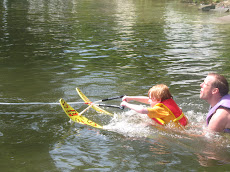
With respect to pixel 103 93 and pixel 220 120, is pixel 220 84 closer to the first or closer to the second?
pixel 220 120

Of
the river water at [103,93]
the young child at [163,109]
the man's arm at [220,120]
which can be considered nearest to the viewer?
the river water at [103,93]

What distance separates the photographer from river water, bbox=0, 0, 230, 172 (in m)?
5.37

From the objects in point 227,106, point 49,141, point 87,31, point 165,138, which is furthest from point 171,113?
point 87,31

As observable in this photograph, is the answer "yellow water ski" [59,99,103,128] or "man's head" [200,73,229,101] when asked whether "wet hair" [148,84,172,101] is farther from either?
"yellow water ski" [59,99,103,128]

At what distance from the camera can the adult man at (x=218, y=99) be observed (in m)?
5.71

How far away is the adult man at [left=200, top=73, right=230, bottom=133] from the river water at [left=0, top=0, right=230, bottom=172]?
282 millimetres

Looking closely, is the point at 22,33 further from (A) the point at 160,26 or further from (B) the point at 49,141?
(B) the point at 49,141

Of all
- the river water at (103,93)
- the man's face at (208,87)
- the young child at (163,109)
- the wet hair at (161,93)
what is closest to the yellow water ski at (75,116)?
the river water at (103,93)

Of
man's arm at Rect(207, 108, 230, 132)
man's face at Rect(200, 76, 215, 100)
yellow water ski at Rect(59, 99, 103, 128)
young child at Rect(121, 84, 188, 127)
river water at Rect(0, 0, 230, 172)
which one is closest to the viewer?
river water at Rect(0, 0, 230, 172)

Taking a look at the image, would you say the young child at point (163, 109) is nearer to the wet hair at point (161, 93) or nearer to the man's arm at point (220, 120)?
the wet hair at point (161, 93)

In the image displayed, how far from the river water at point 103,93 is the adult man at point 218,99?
0.93ft

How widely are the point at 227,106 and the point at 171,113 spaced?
3.83 ft

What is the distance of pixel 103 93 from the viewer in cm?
891

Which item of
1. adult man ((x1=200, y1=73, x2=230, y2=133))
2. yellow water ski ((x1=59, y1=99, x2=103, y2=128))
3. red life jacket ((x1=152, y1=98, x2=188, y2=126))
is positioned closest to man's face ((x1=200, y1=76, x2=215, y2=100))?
adult man ((x1=200, y1=73, x2=230, y2=133))
